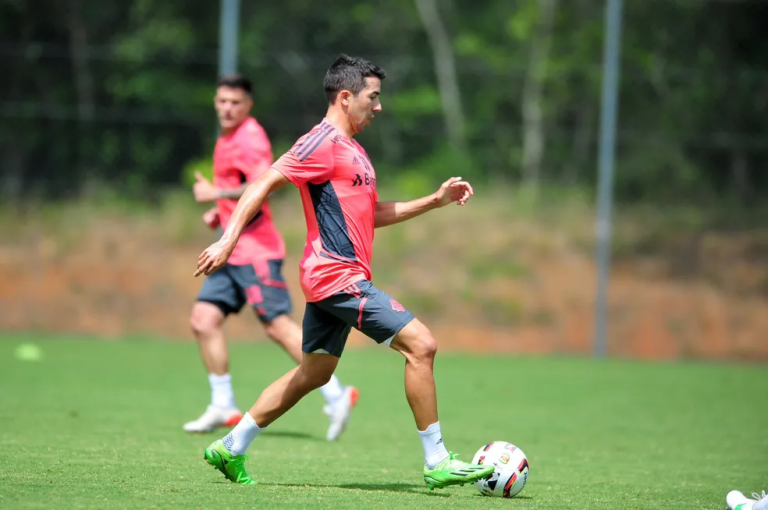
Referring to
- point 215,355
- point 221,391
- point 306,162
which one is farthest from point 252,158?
point 306,162

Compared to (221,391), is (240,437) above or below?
below

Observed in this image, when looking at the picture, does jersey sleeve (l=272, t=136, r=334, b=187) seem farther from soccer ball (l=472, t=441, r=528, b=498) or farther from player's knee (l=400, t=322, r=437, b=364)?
soccer ball (l=472, t=441, r=528, b=498)

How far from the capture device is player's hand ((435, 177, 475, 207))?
575 cm

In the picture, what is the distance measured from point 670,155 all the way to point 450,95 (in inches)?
154

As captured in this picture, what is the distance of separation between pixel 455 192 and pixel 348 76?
86 centimetres

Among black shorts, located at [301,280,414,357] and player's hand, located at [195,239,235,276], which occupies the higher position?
player's hand, located at [195,239,235,276]

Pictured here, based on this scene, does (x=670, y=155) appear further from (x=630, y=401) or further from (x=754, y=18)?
(x=630, y=401)

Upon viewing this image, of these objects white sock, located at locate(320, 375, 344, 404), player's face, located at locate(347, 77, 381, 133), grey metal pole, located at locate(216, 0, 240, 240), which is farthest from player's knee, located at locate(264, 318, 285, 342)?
grey metal pole, located at locate(216, 0, 240, 240)

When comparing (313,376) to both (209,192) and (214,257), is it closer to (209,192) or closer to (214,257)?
(214,257)

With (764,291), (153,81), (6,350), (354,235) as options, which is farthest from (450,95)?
(354,235)

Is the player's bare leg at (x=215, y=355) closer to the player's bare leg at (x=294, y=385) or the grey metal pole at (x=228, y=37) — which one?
the player's bare leg at (x=294, y=385)

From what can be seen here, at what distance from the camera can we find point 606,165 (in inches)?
676

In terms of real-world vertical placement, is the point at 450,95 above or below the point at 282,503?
above

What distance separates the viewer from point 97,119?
709 inches
